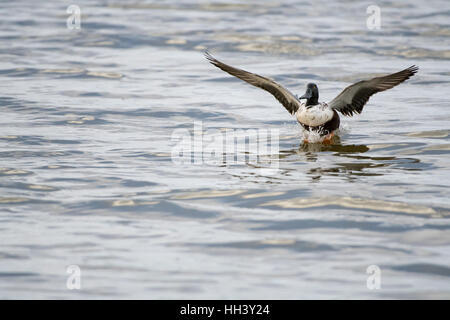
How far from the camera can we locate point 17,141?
10.9m

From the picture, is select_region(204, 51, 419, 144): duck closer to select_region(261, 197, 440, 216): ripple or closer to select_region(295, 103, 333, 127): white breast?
select_region(295, 103, 333, 127): white breast

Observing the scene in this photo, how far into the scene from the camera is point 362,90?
437 inches

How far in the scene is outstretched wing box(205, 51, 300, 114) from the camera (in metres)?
11.0

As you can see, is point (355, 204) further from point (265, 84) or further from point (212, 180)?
point (265, 84)

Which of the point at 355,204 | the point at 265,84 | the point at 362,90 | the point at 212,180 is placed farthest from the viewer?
the point at 265,84

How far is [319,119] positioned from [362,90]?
2.28 feet

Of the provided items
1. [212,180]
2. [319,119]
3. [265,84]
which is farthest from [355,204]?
[265,84]

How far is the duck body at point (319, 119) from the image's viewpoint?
36.4ft

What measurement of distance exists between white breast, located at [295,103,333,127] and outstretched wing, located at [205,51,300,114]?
413 millimetres

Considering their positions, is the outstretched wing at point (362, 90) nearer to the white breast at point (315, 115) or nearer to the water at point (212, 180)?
the white breast at point (315, 115)

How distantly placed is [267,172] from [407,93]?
19.4ft

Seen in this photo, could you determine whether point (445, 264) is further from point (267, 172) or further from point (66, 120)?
point (66, 120)

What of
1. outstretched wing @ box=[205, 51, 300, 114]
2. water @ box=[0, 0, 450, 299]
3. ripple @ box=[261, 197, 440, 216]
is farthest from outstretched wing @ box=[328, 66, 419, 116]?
ripple @ box=[261, 197, 440, 216]
